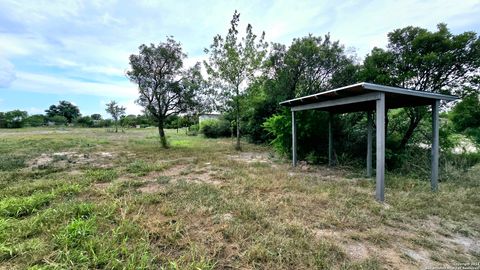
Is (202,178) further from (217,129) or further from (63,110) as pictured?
(63,110)

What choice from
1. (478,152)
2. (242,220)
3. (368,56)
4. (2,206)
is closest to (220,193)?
(242,220)

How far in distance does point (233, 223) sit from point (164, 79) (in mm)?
8486

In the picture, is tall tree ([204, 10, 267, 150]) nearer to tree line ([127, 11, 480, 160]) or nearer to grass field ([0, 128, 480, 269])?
tree line ([127, 11, 480, 160])

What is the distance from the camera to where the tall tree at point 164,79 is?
9.06 m

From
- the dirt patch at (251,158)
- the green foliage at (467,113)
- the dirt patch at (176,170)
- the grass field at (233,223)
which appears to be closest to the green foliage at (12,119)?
the grass field at (233,223)

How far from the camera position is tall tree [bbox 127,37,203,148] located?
29.7ft

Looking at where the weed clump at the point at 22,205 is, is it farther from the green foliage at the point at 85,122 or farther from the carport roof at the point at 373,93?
the green foliage at the point at 85,122

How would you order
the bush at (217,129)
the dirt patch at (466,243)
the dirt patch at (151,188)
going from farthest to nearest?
the bush at (217,129)
the dirt patch at (151,188)
the dirt patch at (466,243)

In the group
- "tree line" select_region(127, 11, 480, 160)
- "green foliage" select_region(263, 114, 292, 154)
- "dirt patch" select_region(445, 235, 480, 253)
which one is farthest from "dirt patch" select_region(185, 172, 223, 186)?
"dirt patch" select_region(445, 235, 480, 253)

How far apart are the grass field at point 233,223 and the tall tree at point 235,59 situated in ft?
19.3

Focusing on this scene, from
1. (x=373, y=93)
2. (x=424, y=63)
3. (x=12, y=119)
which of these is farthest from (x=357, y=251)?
(x=12, y=119)

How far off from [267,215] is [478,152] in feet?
23.3

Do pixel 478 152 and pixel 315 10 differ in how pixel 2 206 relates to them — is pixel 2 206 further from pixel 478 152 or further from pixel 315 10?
pixel 478 152

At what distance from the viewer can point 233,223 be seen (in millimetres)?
2541
